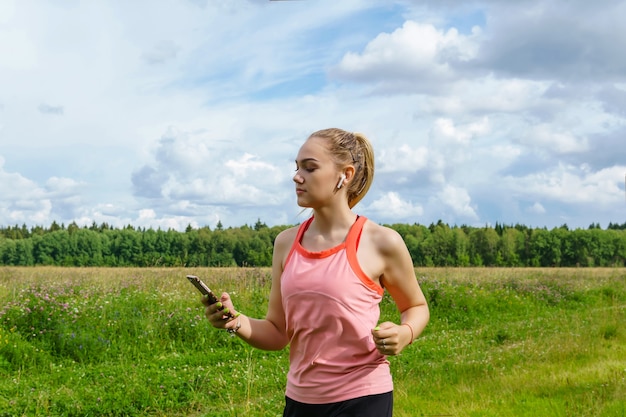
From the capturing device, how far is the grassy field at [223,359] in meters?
6.98

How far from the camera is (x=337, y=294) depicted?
2645 millimetres

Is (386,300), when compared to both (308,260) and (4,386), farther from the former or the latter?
(308,260)

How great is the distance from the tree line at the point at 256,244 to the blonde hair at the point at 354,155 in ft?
159

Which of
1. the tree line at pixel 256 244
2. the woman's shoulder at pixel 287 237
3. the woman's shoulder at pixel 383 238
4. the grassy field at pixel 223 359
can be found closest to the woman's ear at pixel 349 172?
the woman's shoulder at pixel 383 238

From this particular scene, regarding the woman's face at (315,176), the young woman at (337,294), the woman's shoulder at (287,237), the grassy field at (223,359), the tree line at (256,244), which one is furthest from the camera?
the tree line at (256,244)

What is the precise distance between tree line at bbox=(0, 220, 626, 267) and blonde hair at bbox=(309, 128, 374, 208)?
48587 mm

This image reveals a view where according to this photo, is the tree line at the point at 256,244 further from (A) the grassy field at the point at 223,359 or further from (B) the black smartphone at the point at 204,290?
(B) the black smartphone at the point at 204,290

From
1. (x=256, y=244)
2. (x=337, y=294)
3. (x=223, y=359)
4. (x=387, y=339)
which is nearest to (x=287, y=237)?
(x=337, y=294)

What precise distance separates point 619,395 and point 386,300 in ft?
28.8

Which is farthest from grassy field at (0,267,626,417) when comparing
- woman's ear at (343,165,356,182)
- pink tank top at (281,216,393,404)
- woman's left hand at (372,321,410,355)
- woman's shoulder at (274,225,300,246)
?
woman's left hand at (372,321,410,355)

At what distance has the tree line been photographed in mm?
58250

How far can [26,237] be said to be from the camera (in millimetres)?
77062

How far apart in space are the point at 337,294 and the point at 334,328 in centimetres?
13

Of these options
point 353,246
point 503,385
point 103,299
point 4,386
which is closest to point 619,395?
point 503,385
